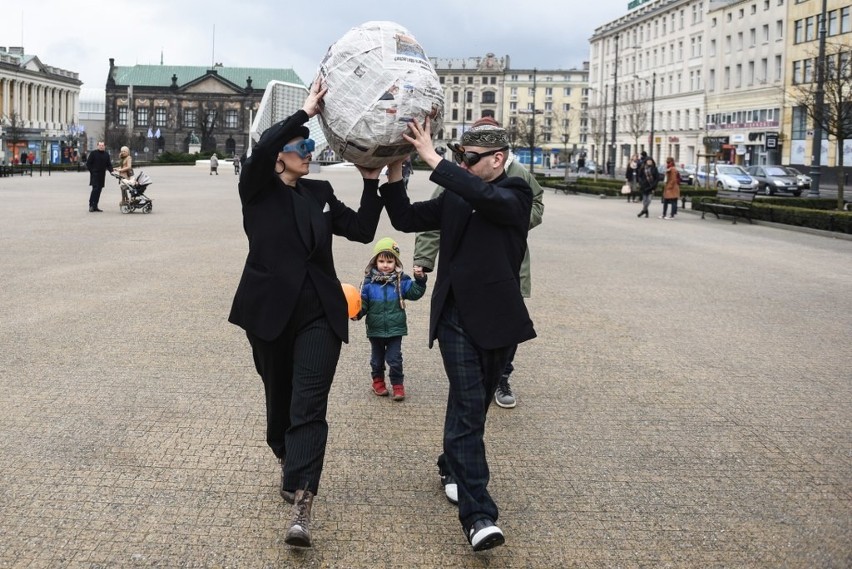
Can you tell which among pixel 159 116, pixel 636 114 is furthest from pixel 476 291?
pixel 159 116

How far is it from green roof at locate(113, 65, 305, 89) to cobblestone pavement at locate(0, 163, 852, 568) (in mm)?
144687

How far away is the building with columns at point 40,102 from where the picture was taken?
354 feet

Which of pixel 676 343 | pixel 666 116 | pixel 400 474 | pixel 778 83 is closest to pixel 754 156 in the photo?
pixel 778 83

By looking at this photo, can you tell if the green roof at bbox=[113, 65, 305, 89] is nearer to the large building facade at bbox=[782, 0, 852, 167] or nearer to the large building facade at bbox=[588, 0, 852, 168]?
the large building facade at bbox=[588, 0, 852, 168]

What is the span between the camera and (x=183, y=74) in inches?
6068

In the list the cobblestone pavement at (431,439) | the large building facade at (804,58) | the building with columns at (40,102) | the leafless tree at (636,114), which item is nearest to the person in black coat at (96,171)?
the cobblestone pavement at (431,439)

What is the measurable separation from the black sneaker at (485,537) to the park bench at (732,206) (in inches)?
962

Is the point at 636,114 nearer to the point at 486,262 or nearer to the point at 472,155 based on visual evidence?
the point at 472,155

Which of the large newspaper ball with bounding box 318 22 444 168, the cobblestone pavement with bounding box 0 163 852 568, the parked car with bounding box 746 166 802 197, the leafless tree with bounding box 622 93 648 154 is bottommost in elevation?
the cobblestone pavement with bounding box 0 163 852 568

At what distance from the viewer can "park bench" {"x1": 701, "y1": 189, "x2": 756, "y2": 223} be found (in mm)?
27141

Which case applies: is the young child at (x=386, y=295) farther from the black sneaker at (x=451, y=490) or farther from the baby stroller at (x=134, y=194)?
the baby stroller at (x=134, y=194)

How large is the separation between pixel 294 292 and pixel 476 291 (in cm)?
77

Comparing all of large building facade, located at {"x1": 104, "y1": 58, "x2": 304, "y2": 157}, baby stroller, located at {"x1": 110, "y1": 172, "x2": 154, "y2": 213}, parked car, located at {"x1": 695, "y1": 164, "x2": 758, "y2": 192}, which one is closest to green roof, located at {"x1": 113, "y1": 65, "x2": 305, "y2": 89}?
large building facade, located at {"x1": 104, "y1": 58, "x2": 304, "y2": 157}

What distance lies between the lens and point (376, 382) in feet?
23.1
